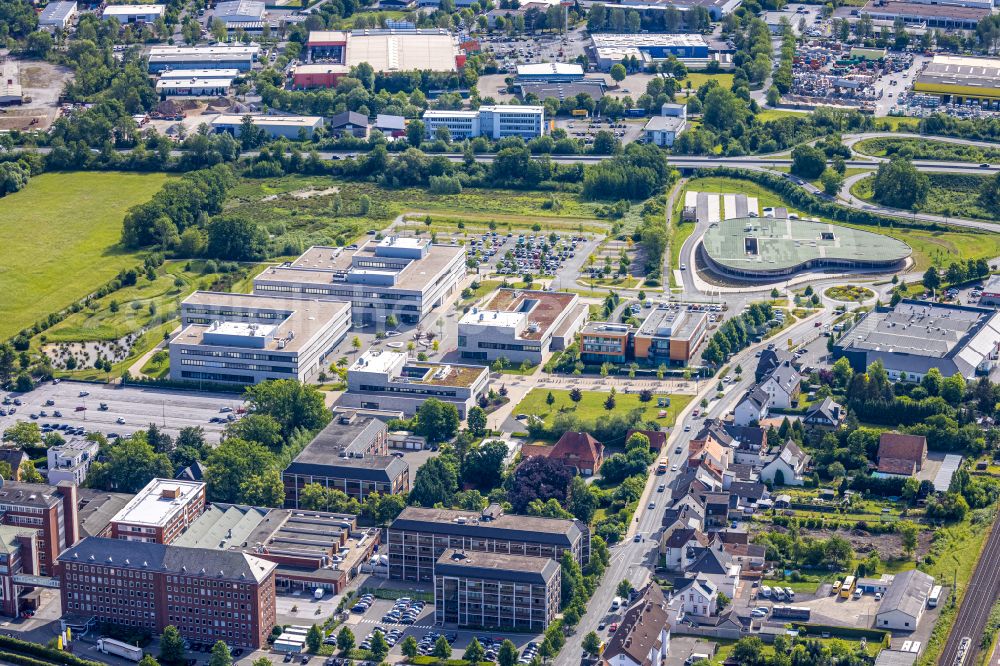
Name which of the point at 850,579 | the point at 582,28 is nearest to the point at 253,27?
the point at 582,28

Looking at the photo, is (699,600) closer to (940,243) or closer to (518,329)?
(518,329)

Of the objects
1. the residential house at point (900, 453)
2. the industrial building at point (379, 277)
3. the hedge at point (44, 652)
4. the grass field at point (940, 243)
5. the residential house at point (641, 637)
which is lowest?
the hedge at point (44, 652)

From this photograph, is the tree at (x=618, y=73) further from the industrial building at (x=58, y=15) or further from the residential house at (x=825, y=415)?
the residential house at (x=825, y=415)

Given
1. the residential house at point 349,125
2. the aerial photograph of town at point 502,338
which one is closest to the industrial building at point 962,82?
the aerial photograph of town at point 502,338

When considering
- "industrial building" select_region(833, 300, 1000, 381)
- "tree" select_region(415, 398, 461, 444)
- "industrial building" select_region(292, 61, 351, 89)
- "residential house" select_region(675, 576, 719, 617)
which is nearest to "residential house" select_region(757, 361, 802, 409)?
"industrial building" select_region(833, 300, 1000, 381)

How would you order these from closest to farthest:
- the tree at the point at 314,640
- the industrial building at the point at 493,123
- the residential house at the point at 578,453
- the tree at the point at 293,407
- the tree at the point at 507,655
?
1. the tree at the point at 507,655
2. the tree at the point at 314,640
3. the residential house at the point at 578,453
4. the tree at the point at 293,407
5. the industrial building at the point at 493,123

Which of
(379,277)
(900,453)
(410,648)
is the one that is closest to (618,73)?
(379,277)
